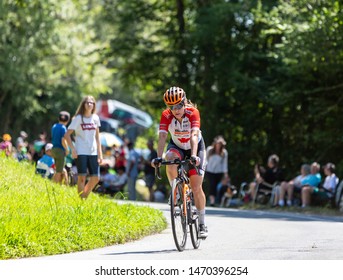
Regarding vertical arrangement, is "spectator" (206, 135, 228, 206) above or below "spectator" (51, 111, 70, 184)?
below

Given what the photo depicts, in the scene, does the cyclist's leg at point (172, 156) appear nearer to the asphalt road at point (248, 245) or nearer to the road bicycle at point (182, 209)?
the road bicycle at point (182, 209)

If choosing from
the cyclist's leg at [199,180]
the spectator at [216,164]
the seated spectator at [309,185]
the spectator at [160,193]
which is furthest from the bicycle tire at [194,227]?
the spectator at [160,193]

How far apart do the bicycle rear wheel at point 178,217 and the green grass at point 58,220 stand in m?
1.16

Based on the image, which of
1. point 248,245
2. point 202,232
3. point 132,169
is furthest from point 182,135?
point 132,169

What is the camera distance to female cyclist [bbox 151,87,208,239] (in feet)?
44.5

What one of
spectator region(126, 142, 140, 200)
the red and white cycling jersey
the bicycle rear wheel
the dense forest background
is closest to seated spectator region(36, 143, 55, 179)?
the dense forest background

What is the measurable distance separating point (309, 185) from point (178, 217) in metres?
13.1

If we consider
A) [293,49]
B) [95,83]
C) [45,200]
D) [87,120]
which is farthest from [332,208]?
[95,83]

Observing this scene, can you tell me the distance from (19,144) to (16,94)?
66.6 ft

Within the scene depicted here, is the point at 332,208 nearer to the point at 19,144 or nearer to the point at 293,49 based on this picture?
the point at 293,49

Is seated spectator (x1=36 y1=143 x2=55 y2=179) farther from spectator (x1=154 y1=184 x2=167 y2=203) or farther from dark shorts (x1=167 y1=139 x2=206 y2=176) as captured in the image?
spectator (x1=154 y1=184 x2=167 y2=203)

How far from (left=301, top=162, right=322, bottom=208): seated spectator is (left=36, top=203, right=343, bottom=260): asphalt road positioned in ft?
20.5

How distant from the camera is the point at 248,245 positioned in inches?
558

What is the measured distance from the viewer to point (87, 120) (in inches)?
727
